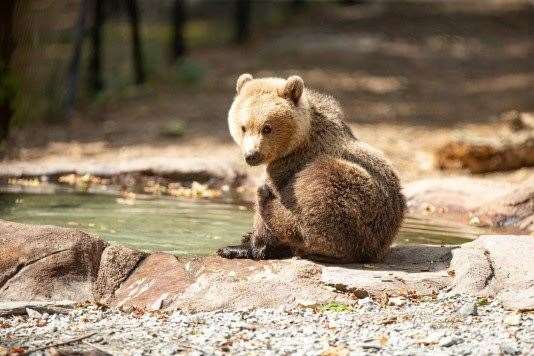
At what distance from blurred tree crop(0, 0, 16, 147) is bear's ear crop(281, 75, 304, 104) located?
7.77 meters

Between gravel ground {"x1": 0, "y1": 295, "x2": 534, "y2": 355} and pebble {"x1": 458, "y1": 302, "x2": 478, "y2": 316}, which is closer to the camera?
gravel ground {"x1": 0, "y1": 295, "x2": 534, "y2": 355}

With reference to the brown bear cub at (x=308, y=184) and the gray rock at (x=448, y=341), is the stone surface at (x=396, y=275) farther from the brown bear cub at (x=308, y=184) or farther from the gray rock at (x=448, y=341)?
the gray rock at (x=448, y=341)

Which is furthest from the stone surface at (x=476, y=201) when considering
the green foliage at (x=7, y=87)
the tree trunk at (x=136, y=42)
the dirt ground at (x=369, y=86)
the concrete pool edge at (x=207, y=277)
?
the tree trunk at (x=136, y=42)

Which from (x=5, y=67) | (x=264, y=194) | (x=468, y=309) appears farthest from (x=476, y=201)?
(x=5, y=67)

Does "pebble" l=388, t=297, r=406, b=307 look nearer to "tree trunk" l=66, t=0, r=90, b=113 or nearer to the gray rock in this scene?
the gray rock

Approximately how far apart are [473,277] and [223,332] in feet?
5.77

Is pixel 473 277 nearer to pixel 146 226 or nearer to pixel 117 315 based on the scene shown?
pixel 117 315

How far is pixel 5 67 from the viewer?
13852 mm

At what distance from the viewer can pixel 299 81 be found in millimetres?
6672

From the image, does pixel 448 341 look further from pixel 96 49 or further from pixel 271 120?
pixel 96 49

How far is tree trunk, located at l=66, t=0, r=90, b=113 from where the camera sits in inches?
587

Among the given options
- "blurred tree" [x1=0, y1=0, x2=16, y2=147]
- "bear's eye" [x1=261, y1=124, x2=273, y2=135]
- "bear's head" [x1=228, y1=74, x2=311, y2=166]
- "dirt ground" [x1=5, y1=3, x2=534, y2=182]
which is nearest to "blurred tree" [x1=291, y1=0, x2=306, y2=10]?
"dirt ground" [x1=5, y1=3, x2=534, y2=182]

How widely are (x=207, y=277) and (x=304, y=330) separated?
0.99 meters

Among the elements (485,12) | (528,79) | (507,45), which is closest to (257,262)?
(528,79)
